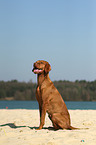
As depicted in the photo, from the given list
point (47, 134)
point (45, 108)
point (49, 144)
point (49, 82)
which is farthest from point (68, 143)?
point (49, 82)

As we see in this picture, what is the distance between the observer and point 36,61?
777 centimetres

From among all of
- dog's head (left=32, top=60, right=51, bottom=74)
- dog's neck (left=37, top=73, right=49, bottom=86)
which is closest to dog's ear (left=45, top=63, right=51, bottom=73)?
dog's head (left=32, top=60, right=51, bottom=74)

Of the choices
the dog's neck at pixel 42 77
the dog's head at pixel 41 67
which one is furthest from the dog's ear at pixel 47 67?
the dog's neck at pixel 42 77

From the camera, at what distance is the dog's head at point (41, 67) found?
7641 mm

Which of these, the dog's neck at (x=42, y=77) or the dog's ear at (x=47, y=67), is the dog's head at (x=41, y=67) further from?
the dog's neck at (x=42, y=77)

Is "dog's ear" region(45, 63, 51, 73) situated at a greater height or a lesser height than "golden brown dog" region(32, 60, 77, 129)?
greater

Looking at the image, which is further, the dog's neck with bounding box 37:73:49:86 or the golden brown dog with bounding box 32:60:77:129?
the dog's neck with bounding box 37:73:49:86

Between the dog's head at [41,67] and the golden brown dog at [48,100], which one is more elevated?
the dog's head at [41,67]

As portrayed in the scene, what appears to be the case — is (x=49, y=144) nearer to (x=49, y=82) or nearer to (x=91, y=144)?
(x=91, y=144)

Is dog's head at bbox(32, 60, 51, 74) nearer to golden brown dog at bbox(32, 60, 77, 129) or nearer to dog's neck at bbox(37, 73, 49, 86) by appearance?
golden brown dog at bbox(32, 60, 77, 129)

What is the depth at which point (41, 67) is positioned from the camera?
763 cm

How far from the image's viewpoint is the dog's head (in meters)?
7.64

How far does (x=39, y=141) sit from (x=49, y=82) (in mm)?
2279

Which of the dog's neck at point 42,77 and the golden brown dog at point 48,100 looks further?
the dog's neck at point 42,77
